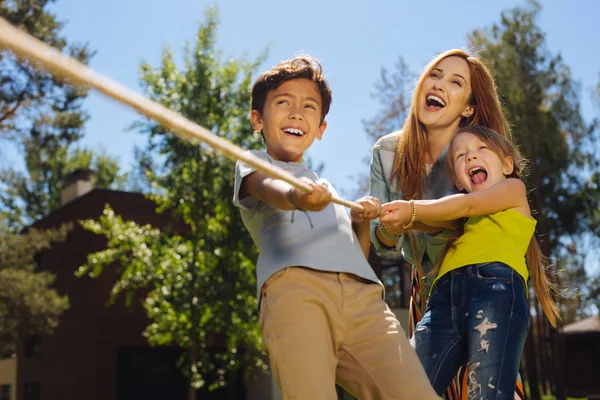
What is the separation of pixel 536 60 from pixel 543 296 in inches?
1040

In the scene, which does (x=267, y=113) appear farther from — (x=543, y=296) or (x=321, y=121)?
(x=543, y=296)

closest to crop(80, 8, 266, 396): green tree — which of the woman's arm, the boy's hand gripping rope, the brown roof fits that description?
the woman's arm

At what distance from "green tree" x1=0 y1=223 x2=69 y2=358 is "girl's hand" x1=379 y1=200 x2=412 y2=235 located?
21.0m

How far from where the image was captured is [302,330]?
224 centimetres

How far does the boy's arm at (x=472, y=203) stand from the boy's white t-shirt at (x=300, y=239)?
28cm

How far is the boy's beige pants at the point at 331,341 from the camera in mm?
2221

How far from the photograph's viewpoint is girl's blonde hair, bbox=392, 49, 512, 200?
132 inches

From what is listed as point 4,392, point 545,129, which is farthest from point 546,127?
point 4,392

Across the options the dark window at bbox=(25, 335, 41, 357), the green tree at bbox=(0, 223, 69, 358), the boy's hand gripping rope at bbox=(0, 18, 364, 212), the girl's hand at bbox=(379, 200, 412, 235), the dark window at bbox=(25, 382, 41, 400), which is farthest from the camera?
the dark window at bbox=(25, 335, 41, 357)

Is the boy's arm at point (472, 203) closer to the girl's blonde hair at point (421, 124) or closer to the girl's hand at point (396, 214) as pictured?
the girl's hand at point (396, 214)

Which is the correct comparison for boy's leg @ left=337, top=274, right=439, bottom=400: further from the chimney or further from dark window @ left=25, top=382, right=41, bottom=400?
the chimney

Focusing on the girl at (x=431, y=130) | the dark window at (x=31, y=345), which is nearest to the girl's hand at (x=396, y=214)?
the girl at (x=431, y=130)

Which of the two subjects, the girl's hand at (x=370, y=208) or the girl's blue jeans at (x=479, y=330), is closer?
the girl's hand at (x=370, y=208)

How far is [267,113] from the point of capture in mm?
2637
